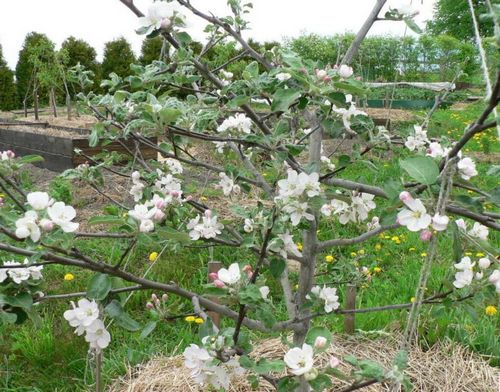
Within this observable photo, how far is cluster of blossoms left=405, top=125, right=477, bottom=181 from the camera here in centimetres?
112

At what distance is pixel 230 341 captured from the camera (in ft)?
3.69

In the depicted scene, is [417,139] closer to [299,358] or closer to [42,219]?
[299,358]

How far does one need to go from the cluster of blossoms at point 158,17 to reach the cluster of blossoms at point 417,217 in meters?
0.64

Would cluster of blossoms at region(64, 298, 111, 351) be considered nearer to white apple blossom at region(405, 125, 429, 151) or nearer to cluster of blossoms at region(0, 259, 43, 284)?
cluster of blossoms at region(0, 259, 43, 284)

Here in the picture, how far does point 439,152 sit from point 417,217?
30 cm

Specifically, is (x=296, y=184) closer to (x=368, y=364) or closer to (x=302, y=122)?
(x=368, y=364)

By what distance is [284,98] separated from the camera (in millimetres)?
1164

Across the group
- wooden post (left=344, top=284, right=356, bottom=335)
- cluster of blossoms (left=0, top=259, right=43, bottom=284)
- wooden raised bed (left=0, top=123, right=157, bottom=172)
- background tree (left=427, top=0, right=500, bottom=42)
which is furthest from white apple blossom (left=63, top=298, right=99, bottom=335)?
background tree (left=427, top=0, right=500, bottom=42)

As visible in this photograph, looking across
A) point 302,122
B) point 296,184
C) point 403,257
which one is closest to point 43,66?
point 403,257

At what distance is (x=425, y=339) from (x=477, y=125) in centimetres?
168

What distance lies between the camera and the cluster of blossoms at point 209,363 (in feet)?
3.67

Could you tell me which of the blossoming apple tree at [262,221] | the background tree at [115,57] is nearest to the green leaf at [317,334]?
the blossoming apple tree at [262,221]

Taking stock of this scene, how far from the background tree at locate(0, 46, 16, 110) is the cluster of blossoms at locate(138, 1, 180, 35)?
13.5m

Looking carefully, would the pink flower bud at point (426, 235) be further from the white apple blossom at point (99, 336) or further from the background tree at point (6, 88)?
the background tree at point (6, 88)
